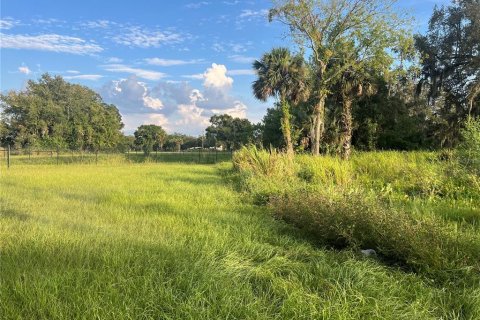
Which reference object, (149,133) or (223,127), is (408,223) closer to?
(223,127)

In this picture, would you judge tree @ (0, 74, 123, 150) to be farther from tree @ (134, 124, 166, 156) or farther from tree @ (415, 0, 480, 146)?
tree @ (415, 0, 480, 146)

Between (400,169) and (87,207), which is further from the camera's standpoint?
(400,169)

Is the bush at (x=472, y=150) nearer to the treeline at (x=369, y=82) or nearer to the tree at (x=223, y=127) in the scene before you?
the treeline at (x=369, y=82)

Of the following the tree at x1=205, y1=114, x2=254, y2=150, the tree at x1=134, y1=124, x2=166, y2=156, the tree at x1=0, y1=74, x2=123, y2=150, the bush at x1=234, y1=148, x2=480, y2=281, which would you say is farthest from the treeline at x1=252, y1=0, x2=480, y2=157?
the tree at x1=134, y1=124, x2=166, y2=156

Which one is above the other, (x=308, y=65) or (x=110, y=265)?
(x=308, y=65)

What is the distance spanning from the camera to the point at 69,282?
131 inches

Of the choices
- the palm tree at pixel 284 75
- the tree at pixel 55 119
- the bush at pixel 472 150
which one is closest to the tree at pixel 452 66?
the palm tree at pixel 284 75

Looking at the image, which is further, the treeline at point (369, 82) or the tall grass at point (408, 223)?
the treeline at point (369, 82)

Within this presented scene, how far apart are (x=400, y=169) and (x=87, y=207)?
9.35m

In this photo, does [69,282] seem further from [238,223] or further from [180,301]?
[238,223]

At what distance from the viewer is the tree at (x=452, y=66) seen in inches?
1064

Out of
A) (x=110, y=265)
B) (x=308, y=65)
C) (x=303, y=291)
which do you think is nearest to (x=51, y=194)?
(x=110, y=265)

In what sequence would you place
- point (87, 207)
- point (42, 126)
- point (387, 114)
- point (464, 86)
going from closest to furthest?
point (87, 207), point (464, 86), point (387, 114), point (42, 126)

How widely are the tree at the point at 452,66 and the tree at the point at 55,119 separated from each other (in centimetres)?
4484
